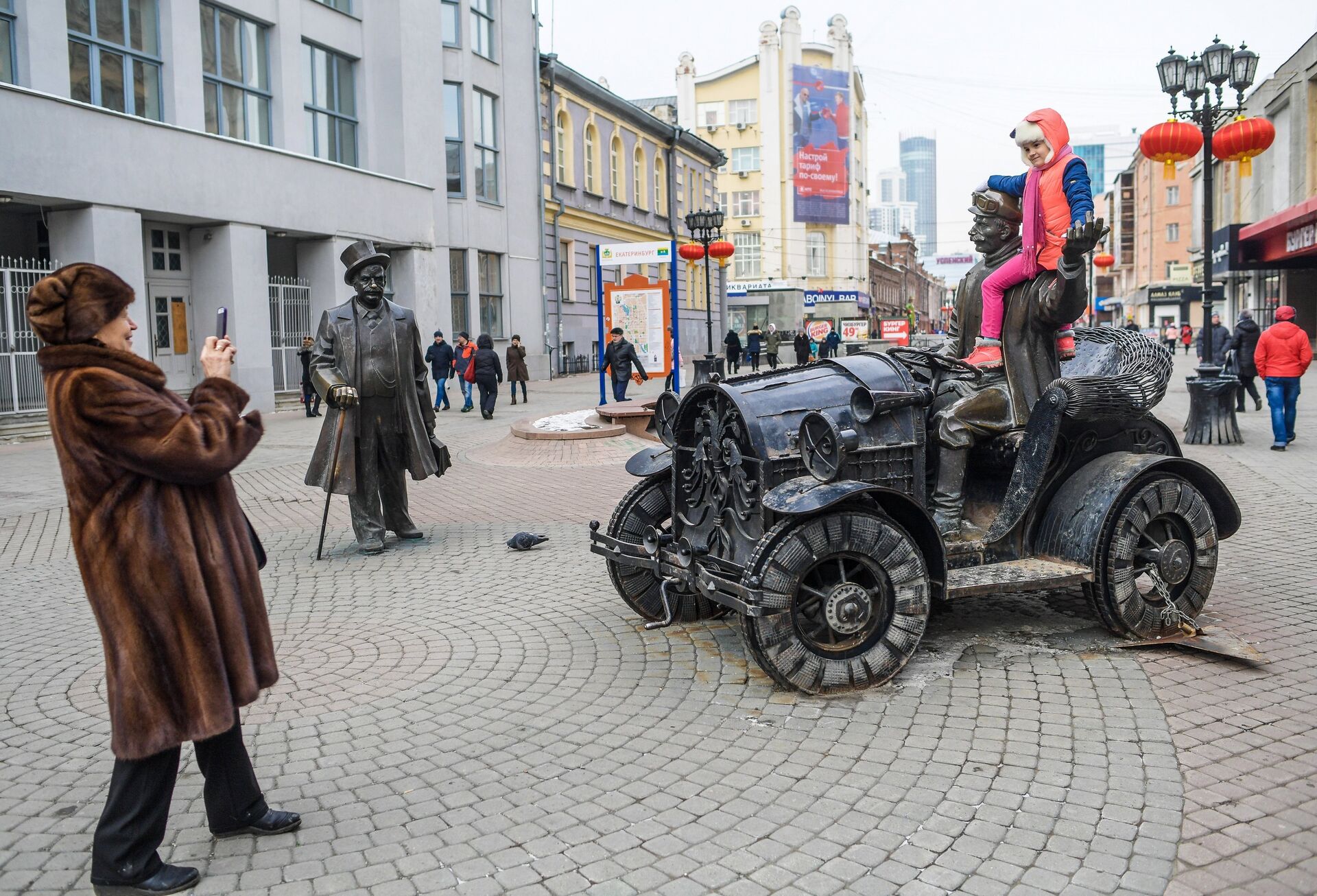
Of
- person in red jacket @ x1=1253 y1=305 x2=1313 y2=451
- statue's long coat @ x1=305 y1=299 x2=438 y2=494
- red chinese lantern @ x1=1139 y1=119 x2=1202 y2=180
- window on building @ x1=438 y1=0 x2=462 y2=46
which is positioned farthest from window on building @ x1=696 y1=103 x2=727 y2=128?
statue's long coat @ x1=305 y1=299 x2=438 y2=494

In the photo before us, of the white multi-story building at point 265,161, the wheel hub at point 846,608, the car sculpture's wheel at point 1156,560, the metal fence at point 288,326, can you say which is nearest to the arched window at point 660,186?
the white multi-story building at point 265,161

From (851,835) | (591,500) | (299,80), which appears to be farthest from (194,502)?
(299,80)

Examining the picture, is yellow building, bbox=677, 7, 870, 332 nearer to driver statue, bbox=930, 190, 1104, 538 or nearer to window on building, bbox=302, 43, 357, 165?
window on building, bbox=302, 43, 357, 165

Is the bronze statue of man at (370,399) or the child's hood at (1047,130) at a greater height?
the child's hood at (1047,130)

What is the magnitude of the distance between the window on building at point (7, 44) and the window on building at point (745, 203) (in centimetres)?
5661

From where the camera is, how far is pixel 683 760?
4.02 meters

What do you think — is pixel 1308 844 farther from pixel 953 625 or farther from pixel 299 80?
pixel 299 80

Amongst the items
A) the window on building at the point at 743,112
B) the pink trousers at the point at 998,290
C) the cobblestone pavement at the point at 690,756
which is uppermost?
the window on building at the point at 743,112

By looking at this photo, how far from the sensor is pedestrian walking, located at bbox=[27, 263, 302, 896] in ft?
9.82

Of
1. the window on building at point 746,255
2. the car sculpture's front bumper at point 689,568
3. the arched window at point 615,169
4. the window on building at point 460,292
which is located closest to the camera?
the car sculpture's front bumper at point 689,568

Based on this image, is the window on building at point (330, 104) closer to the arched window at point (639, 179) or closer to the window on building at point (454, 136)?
the window on building at point (454, 136)

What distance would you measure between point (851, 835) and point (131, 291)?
277 cm

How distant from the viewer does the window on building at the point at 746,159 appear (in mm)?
68875

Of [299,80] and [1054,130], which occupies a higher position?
[299,80]
